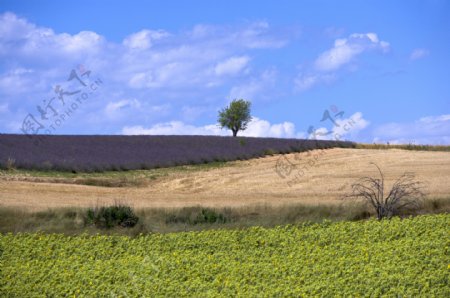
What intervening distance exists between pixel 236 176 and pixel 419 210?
46.7ft

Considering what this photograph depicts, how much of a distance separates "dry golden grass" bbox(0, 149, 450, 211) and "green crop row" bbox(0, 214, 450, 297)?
20.4 feet

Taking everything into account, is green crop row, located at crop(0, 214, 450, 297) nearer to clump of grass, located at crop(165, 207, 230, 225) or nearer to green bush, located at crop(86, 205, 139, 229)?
green bush, located at crop(86, 205, 139, 229)

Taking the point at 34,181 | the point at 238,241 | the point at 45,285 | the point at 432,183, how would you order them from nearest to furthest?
1. the point at 45,285
2. the point at 238,241
3. the point at 432,183
4. the point at 34,181

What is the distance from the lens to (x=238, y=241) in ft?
45.5

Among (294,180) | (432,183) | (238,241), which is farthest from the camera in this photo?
(294,180)

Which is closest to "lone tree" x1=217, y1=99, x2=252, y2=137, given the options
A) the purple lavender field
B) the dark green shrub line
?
the purple lavender field

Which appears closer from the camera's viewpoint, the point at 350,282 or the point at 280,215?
the point at 350,282

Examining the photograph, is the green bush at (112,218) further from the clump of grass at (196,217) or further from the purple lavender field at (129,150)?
the purple lavender field at (129,150)

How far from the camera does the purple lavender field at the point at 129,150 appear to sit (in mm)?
33750

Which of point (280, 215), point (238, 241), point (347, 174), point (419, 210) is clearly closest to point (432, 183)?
point (347, 174)

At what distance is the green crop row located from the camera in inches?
405

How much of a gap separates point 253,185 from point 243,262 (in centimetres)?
1748

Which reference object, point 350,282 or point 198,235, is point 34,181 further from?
point 350,282

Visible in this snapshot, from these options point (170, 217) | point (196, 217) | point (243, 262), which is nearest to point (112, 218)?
point (170, 217)
